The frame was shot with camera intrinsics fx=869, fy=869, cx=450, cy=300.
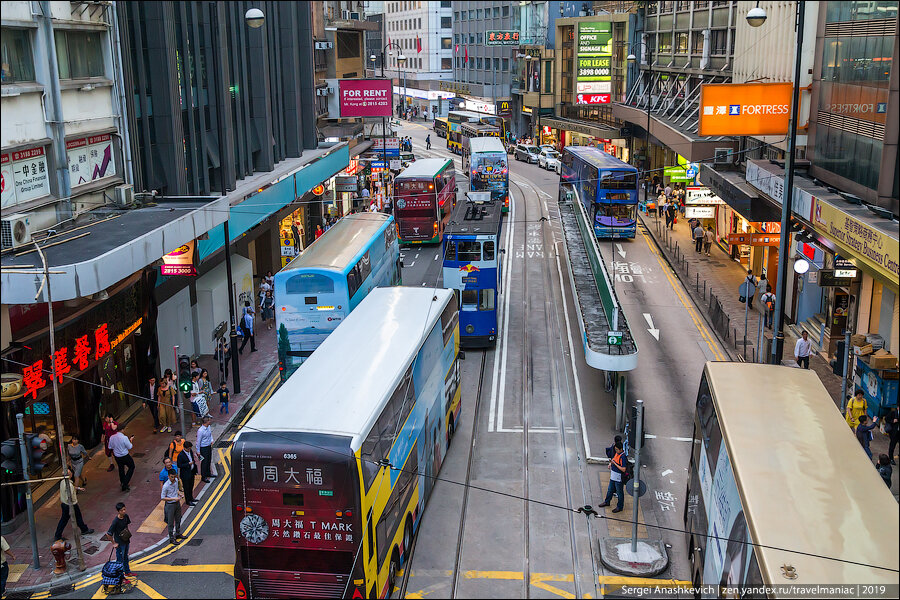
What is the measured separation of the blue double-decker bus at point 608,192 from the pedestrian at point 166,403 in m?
23.1

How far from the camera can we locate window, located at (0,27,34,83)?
57.7 feet

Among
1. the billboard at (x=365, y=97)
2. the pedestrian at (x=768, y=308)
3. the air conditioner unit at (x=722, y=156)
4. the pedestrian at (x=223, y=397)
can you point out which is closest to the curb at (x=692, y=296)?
the pedestrian at (x=768, y=308)

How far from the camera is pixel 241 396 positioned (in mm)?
23562

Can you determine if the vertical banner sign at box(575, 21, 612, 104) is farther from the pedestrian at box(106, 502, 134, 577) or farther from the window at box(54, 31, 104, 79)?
the pedestrian at box(106, 502, 134, 577)

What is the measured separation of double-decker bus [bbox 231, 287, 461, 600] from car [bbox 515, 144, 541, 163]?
63.4 m

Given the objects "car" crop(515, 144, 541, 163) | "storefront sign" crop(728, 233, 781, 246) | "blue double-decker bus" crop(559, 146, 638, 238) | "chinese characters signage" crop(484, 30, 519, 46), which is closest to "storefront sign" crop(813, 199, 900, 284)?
"storefront sign" crop(728, 233, 781, 246)

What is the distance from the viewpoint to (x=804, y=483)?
10.3 m

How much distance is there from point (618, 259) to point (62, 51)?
26.4 m

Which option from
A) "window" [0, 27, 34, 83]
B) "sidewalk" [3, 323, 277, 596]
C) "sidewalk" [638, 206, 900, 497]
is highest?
"window" [0, 27, 34, 83]

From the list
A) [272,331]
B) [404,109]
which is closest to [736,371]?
[272,331]

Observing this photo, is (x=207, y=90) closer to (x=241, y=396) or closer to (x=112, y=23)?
(x=112, y=23)

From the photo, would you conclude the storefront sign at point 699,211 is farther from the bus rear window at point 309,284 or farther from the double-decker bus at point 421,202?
the bus rear window at point 309,284

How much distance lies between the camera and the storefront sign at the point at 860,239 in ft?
57.3

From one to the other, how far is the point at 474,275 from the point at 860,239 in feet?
35.6
